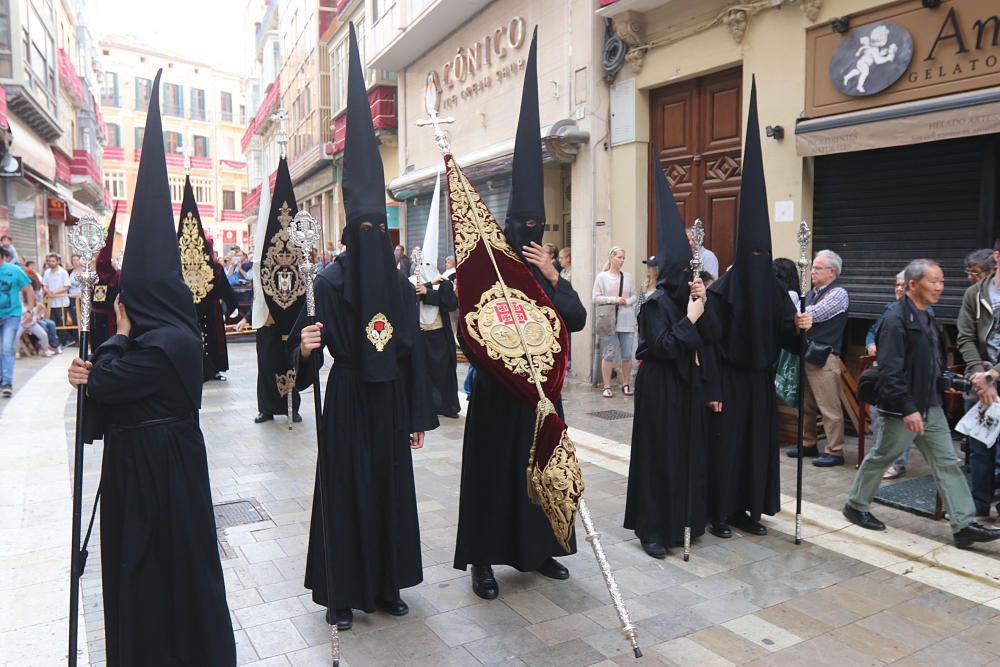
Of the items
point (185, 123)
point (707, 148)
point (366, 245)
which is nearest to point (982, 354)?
point (366, 245)

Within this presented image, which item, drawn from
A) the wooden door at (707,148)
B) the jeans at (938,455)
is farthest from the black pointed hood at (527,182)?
the wooden door at (707,148)

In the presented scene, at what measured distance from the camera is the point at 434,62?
18.4 metres

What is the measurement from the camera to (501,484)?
181 inches

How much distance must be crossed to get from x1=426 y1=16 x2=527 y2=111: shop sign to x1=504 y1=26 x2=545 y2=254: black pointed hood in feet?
32.4

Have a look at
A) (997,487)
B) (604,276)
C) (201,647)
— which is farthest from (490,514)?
(604,276)

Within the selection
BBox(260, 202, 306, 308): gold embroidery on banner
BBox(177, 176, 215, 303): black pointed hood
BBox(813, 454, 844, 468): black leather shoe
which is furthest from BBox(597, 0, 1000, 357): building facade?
BBox(177, 176, 215, 303): black pointed hood

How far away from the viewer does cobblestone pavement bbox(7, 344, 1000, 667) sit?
153 inches

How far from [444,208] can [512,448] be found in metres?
13.6

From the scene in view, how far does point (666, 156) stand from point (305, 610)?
28.6ft

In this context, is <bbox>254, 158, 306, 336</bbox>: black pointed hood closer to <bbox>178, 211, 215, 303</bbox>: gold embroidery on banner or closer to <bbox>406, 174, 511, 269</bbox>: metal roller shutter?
<bbox>178, 211, 215, 303</bbox>: gold embroidery on banner

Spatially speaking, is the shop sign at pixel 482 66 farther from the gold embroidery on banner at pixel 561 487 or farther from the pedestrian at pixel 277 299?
the gold embroidery on banner at pixel 561 487

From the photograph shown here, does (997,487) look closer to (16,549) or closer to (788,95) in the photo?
(788,95)

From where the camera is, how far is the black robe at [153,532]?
10.9 ft

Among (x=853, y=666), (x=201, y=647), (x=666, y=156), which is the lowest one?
(x=853, y=666)
